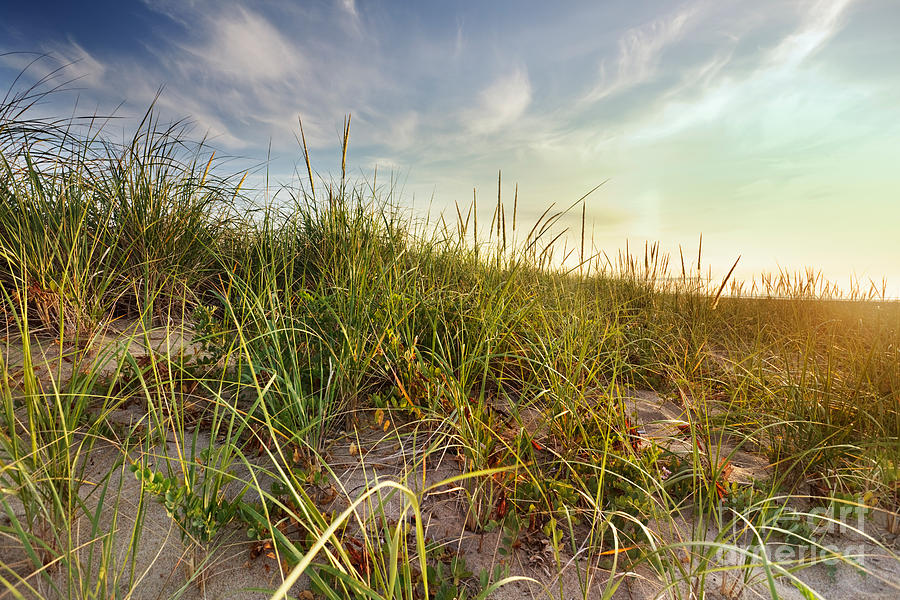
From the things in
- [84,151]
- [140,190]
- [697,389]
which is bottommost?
[697,389]

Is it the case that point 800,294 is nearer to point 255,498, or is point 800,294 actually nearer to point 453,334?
point 453,334

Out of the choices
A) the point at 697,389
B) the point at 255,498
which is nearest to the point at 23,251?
the point at 255,498

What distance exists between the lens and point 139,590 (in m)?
1.36

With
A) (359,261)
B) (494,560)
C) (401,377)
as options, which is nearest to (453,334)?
(401,377)

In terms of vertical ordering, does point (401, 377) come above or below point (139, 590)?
above

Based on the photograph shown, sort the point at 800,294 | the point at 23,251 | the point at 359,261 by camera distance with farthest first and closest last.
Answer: the point at 800,294
the point at 359,261
the point at 23,251

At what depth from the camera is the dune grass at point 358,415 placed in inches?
54.7

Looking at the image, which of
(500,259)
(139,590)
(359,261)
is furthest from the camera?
(500,259)

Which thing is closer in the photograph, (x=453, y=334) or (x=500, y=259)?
(x=453, y=334)

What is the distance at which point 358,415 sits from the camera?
2156 millimetres

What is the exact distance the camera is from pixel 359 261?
106 inches

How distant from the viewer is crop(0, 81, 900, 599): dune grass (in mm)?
1391

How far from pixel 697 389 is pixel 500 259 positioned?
165 centimetres
